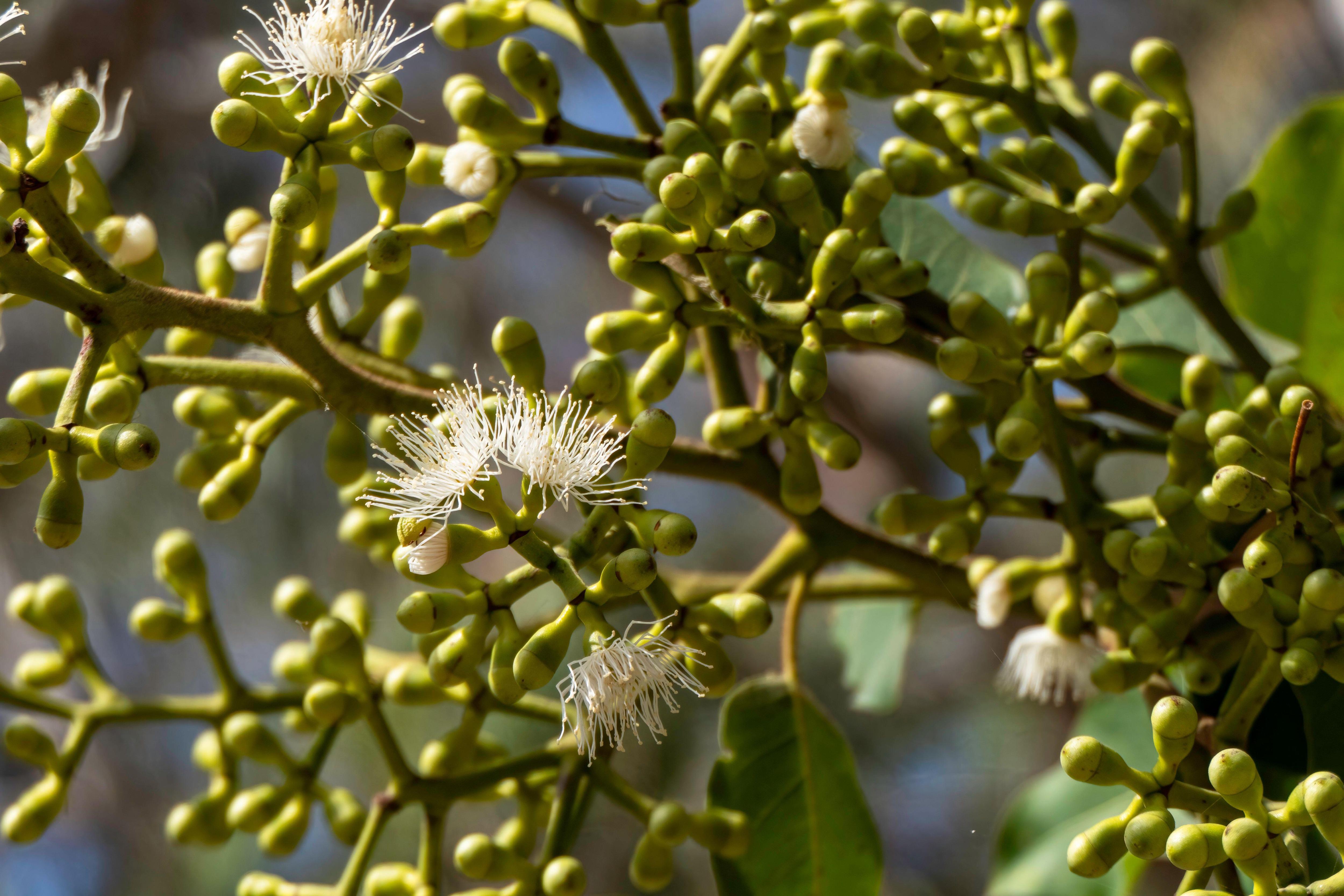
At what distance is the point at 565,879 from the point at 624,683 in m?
0.16

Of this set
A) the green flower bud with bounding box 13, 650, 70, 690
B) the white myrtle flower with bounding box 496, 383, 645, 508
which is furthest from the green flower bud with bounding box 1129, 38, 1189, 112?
the green flower bud with bounding box 13, 650, 70, 690

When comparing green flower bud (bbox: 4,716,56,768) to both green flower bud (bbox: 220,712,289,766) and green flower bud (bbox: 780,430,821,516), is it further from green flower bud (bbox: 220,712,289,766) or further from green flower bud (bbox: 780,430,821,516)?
green flower bud (bbox: 780,430,821,516)

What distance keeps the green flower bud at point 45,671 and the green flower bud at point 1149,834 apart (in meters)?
0.69

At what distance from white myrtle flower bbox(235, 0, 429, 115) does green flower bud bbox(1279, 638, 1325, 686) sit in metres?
0.48

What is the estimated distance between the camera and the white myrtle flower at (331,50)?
1.90ft

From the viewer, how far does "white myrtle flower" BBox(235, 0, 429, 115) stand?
58 centimetres

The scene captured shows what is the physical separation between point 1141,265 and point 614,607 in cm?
42

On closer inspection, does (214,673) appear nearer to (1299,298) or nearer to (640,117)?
(640,117)

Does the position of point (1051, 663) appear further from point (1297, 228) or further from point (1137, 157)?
point (1297, 228)

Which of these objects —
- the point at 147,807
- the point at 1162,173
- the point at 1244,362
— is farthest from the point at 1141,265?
the point at 147,807

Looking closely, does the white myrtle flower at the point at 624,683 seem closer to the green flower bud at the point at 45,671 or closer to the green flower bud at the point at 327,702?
the green flower bud at the point at 327,702

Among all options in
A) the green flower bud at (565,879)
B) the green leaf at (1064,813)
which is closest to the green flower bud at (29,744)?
the green flower bud at (565,879)

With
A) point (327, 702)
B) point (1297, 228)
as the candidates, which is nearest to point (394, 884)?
point (327, 702)

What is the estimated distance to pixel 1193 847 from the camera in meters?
0.49
